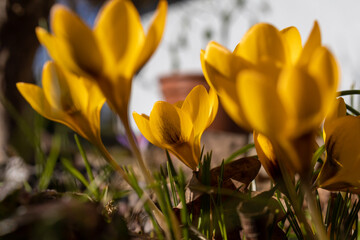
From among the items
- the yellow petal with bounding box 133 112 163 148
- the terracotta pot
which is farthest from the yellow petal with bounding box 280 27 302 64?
the terracotta pot

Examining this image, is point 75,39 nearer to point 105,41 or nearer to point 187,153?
point 105,41

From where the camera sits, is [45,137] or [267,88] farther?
[45,137]

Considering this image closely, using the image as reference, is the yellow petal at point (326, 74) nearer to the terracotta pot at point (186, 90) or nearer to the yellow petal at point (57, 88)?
the yellow petal at point (57, 88)

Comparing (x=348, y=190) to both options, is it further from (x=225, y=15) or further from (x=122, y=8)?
(x=225, y=15)

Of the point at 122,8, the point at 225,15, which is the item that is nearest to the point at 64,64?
the point at 122,8

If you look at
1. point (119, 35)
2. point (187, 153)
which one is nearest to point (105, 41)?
point (119, 35)

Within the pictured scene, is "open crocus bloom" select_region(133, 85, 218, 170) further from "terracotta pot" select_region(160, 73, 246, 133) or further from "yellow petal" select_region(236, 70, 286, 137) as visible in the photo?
"terracotta pot" select_region(160, 73, 246, 133)
